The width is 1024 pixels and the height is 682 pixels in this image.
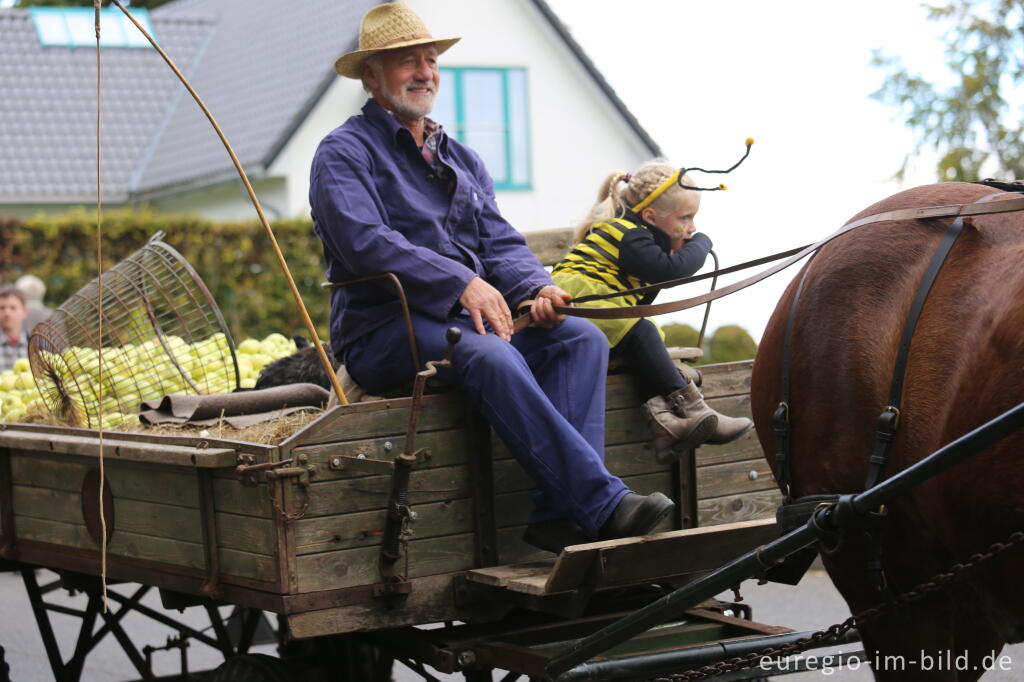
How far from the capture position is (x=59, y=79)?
2189 cm

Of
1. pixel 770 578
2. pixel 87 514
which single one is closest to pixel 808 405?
pixel 770 578

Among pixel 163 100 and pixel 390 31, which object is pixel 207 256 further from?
pixel 390 31

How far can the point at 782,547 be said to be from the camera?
9.55 ft

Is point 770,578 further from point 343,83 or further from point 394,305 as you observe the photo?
point 343,83

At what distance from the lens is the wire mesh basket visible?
4.77m

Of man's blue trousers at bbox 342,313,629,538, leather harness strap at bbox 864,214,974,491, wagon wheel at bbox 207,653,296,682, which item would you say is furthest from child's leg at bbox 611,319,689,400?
wagon wheel at bbox 207,653,296,682

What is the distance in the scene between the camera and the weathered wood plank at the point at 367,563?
338 cm

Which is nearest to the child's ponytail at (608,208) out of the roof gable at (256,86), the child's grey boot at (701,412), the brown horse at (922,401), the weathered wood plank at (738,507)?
the child's grey boot at (701,412)

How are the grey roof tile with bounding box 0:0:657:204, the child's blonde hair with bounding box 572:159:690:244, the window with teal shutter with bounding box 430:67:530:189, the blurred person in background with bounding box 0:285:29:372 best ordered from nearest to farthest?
the child's blonde hair with bounding box 572:159:690:244 < the blurred person in background with bounding box 0:285:29:372 < the grey roof tile with bounding box 0:0:657:204 < the window with teal shutter with bounding box 430:67:530:189

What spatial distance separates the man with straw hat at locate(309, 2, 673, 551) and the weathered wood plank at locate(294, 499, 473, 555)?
221 millimetres

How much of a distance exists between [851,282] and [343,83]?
57.0 feet

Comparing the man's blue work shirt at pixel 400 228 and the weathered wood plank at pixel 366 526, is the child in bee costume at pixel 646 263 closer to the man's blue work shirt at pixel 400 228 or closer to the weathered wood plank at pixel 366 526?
the man's blue work shirt at pixel 400 228

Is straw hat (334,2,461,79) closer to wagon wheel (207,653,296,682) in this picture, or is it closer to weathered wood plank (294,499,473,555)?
weathered wood plank (294,499,473,555)

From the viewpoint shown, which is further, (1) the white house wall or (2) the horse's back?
(1) the white house wall
